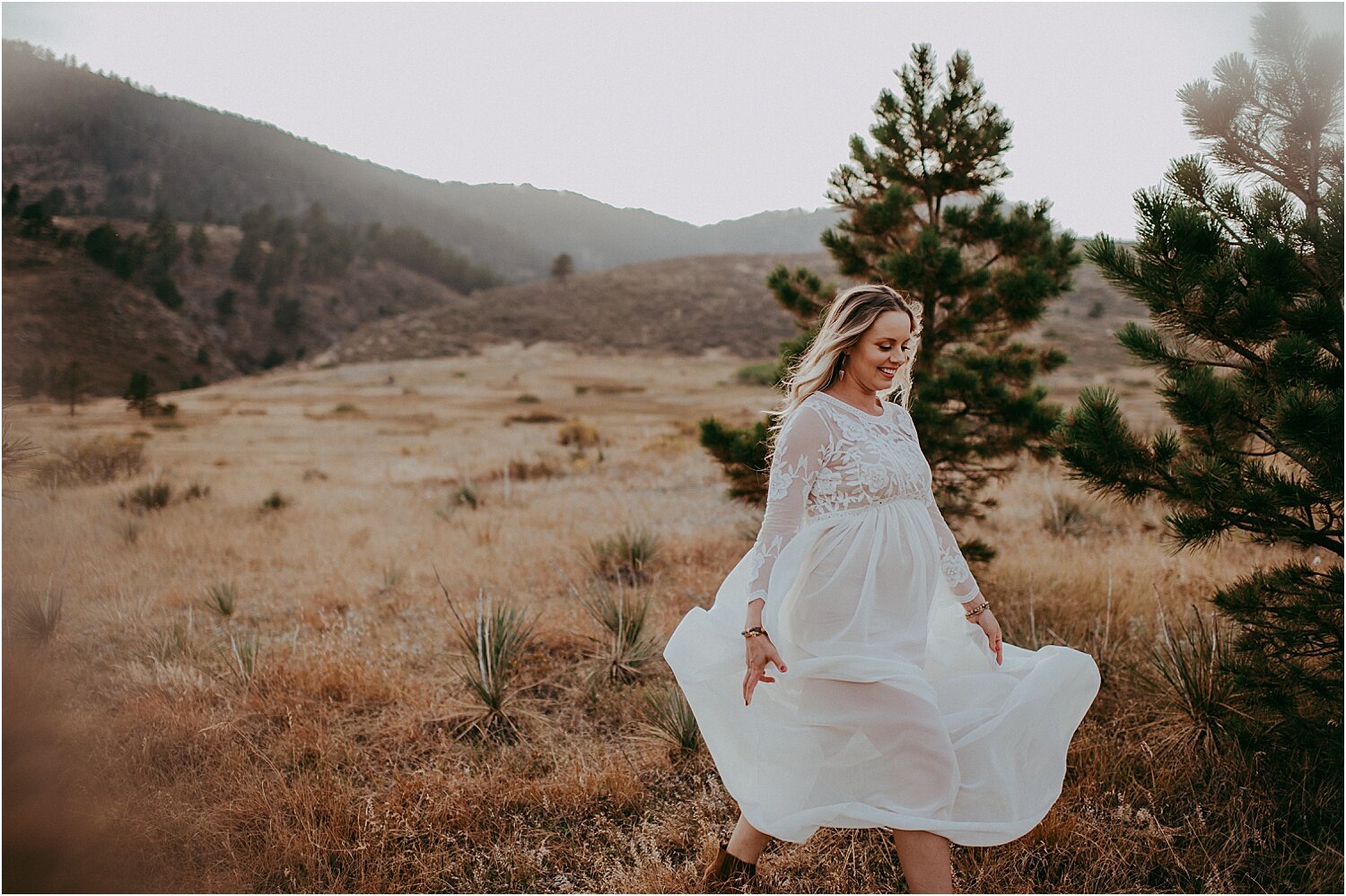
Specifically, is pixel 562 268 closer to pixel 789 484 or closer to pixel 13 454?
pixel 13 454

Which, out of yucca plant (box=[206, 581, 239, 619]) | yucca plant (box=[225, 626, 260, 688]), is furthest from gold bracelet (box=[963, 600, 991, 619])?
yucca plant (box=[206, 581, 239, 619])

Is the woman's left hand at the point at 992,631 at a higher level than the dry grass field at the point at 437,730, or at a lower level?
higher

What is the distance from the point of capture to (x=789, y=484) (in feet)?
7.59

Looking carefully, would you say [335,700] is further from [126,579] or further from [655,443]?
[655,443]

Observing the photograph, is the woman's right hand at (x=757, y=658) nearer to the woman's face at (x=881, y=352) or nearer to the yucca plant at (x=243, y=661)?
the woman's face at (x=881, y=352)

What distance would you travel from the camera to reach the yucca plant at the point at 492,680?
377cm

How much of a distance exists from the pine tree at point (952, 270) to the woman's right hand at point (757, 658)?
9.02 feet

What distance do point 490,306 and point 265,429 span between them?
129 ft

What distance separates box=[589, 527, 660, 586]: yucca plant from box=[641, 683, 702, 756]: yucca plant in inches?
97.6

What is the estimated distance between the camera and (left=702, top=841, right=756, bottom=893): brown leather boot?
8.08 feet

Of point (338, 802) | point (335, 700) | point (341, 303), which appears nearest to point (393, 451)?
point (335, 700)

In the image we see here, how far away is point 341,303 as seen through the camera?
75.6 meters

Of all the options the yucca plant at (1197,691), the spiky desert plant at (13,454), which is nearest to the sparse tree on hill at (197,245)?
the spiky desert plant at (13,454)

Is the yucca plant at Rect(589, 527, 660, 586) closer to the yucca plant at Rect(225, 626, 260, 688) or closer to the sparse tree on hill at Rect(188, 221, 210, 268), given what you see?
the yucca plant at Rect(225, 626, 260, 688)
